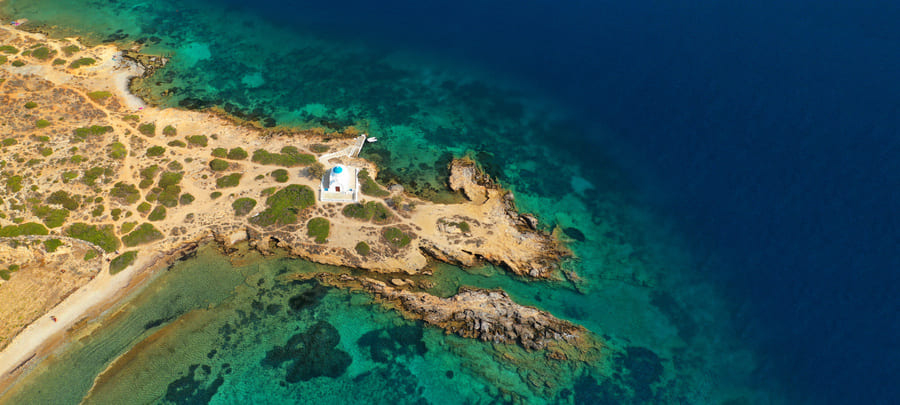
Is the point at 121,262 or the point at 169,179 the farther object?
the point at 169,179

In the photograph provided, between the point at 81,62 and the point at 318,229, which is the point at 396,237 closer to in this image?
the point at 318,229

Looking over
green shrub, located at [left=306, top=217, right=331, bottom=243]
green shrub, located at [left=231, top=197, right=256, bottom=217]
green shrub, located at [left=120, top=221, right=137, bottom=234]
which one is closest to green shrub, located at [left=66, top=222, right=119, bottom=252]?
green shrub, located at [left=120, top=221, right=137, bottom=234]

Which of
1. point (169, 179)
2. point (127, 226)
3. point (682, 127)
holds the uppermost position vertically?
point (682, 127)

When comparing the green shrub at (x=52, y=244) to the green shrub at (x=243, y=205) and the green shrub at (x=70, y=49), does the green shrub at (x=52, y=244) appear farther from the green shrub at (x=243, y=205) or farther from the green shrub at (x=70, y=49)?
the green shrub at (x=70, y=49)

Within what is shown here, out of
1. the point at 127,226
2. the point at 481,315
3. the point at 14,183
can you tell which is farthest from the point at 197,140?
the point at 481,315

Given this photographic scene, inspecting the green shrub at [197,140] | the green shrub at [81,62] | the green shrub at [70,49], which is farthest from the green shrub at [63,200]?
the green shrub at [70,49]

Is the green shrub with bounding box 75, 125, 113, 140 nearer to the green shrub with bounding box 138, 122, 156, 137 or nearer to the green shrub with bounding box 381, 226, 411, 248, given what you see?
the green shrub with bounding box 138, 122, 156, 137
